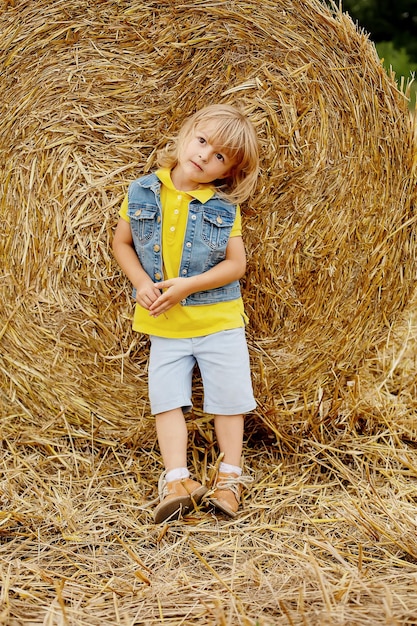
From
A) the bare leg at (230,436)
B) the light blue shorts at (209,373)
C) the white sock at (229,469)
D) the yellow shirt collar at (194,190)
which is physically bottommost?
the white sock at (229,469)

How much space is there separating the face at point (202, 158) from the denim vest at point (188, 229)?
0.27 ft

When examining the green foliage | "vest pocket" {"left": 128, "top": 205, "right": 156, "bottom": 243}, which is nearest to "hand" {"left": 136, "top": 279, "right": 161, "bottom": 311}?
"vest pocket" {"left": 128, "top": 205, "right": 156, "bottom": 243}

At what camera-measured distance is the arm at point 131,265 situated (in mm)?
2445

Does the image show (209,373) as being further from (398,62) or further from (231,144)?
(398,62)

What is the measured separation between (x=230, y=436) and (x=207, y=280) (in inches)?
21.0

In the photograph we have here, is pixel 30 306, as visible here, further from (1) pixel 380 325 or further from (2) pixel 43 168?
(1) pixel 380 325

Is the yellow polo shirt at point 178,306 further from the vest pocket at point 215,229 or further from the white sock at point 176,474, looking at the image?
the white sock at point 176,474

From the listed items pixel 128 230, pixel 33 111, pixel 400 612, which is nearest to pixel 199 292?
pixel 128 230

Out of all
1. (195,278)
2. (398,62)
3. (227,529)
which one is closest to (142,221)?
(195,278)

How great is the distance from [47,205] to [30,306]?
0.36m

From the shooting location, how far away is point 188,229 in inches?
97.3

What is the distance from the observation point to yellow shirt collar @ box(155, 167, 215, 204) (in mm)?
2471

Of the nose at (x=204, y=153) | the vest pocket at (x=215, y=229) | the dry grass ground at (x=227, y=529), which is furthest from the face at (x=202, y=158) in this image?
the dry grass ground at (x=227, y=529)

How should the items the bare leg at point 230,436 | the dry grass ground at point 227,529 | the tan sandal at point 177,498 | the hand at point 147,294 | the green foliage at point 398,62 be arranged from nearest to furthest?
the dry grass ground at point 227,529
the tan sandal at point 177,498
the hand at point 147,294
the bare leg at point 230,436
the green foliage at point 398,62
